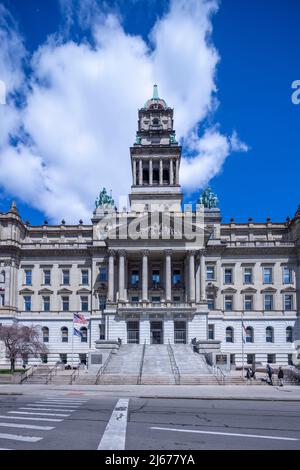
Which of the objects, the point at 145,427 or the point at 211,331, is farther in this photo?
the point at 211,331

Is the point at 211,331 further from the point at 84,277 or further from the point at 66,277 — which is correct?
the point at 66,277

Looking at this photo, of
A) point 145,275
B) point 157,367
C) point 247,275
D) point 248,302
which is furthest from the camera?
point 247,275

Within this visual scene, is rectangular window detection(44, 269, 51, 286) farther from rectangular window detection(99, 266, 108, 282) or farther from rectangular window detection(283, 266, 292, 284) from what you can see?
rectangular window detection(283, 266, 292, 284)

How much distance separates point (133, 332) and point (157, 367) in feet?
55.5

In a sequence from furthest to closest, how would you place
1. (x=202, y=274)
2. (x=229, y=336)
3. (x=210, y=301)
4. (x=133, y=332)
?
(x=210, y=301), (x=229, y=336), (x=202, y=274), (x=133, y=332)

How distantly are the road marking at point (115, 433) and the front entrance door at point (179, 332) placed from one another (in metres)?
47.2

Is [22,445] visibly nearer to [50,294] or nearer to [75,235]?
[50,294]

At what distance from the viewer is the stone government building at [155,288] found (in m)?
70.3

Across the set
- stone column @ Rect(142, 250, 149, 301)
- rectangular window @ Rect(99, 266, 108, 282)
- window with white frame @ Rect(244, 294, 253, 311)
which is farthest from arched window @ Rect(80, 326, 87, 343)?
window with white frame @ Rect(244, 294, 253, 311)

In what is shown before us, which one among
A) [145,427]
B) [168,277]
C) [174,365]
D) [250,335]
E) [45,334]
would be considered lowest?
[174,365]

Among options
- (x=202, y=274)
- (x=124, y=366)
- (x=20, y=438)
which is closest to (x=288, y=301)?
(x=202, y=274)

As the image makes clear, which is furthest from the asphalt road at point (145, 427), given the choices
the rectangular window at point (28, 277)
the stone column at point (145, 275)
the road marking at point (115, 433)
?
the rectangular window at point (28, 277)

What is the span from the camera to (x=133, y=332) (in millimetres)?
70500

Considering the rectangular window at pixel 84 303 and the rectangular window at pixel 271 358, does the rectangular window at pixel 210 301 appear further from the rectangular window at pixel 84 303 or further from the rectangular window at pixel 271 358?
the rectangular window at pixel 84 303
